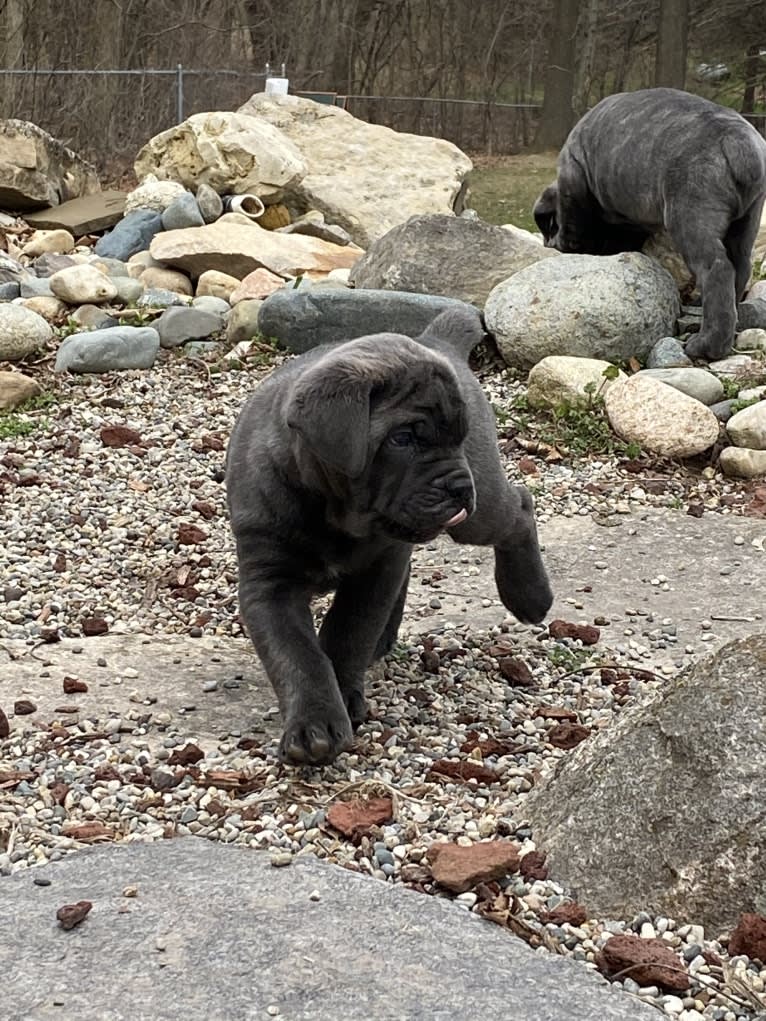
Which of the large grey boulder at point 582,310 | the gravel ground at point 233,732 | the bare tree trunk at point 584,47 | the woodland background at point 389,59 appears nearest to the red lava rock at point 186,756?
the gravel ground at point 233,732

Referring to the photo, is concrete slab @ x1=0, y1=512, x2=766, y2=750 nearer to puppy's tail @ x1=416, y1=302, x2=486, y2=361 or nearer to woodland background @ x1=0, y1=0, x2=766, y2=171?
puppy's tail @ x1=416, y1=302, x2=486, y2=361

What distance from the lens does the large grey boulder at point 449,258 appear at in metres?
10.5

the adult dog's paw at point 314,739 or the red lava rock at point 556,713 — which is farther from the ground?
the adult dog's paw at point 314,739

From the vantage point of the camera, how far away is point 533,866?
370 centimetres

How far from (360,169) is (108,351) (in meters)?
7.03

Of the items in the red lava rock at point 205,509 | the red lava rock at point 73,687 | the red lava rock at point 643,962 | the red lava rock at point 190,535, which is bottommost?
the red lava rock at point 205,509

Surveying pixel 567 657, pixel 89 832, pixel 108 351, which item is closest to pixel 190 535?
pixel 567 657

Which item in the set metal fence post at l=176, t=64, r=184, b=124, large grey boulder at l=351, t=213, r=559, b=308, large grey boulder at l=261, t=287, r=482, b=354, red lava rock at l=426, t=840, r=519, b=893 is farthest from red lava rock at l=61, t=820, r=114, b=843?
metal fence post at l=176, t=64, r=184, b=124

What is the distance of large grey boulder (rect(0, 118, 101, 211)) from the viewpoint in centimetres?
1550

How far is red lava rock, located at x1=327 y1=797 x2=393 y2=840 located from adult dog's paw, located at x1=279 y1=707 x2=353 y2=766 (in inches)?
8.7

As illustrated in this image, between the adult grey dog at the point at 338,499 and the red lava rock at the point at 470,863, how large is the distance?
2.35ft

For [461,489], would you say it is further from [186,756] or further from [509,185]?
[509,185]

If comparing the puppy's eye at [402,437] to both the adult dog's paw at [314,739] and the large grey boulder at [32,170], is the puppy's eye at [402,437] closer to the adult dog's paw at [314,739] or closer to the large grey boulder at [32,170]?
the adult dog's paw at [314,739]

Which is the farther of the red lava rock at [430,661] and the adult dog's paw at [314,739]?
the red lava rock at [430,661]
